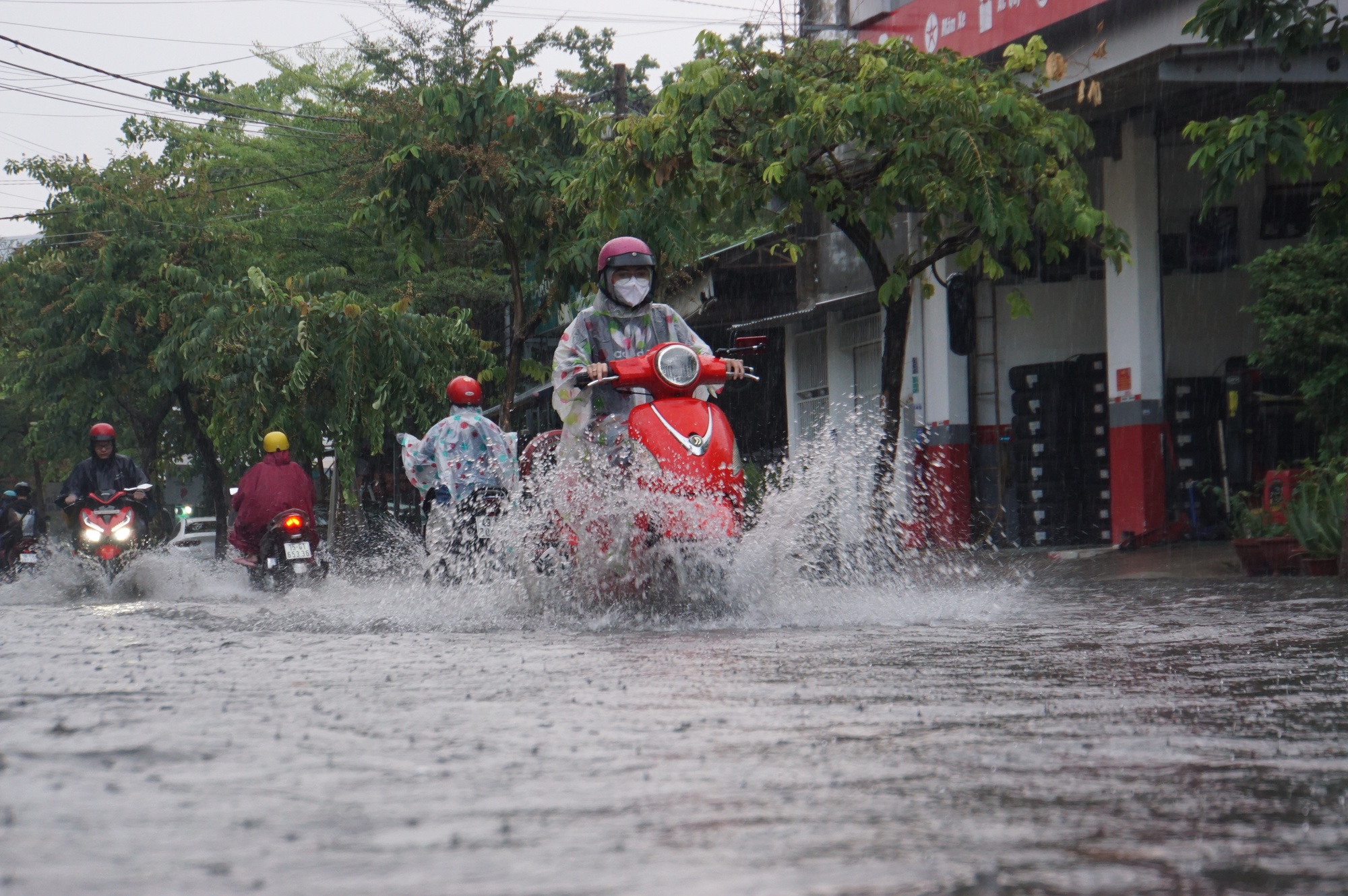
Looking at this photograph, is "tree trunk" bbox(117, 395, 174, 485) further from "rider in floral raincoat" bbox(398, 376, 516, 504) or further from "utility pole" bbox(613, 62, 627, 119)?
"rider in floral raincoat" bbox(398, 376, 516, 504)

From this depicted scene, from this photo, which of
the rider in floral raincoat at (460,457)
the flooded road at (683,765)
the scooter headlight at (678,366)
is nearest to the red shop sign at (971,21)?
the rider in floral raincoat at (460,457)

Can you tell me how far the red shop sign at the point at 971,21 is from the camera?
14.7 metres

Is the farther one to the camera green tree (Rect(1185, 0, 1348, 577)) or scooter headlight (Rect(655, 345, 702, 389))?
green tree (Rect(1185, 0, 1348, 577))

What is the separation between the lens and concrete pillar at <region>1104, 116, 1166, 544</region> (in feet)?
51.6

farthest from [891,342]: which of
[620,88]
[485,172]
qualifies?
[620,88]

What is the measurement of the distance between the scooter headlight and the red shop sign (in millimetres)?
7590

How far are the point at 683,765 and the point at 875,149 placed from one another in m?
11.3

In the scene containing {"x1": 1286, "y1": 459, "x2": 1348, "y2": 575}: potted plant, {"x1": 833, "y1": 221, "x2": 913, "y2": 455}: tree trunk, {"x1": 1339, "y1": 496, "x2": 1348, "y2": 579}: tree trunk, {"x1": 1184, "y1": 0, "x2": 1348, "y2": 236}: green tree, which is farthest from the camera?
{"x1": 833, "y1": 221, "x2": 913, "y2": 455}: tree trunk

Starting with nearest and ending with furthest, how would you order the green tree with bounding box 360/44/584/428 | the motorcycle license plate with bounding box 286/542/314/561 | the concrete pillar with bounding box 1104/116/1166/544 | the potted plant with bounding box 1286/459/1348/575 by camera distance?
the potted plant with bounding box 1286/459/1348/575 → the motorcycle license plate with bounding box 286/542/314/561 → the concrete pillar with bounding box 1104/116/1166/544 → the green tree with bounding box 360/44/584/428

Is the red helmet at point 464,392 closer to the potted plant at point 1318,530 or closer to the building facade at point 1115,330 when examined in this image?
the building facade at point 1115,330

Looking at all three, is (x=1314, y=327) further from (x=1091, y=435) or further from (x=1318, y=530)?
(x=1091, y=435)

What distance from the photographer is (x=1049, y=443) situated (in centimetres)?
1848

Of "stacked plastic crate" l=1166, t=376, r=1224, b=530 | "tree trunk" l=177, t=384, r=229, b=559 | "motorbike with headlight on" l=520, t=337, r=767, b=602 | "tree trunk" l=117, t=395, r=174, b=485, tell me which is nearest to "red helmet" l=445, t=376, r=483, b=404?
"motorbike with headlight on" l=520, t=337, r=767, b=602

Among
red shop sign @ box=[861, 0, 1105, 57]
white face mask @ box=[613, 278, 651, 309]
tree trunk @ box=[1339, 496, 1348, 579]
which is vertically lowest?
tree trunk @ box=[1339, 496, 1348, 579]
